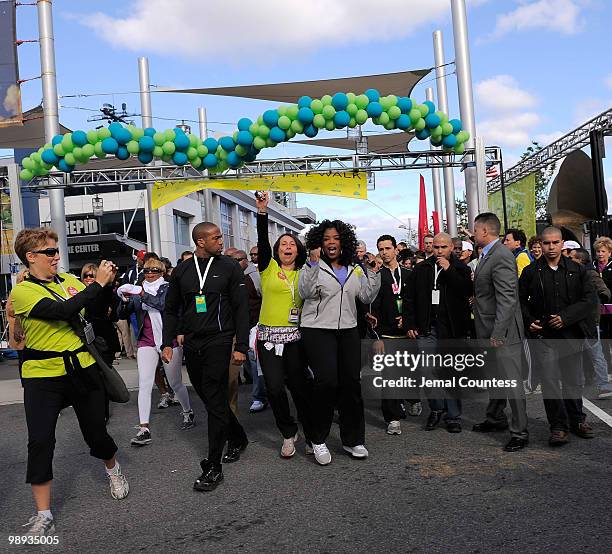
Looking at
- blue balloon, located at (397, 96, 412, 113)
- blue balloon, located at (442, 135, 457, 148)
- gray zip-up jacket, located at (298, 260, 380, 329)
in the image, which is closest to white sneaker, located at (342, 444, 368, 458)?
gray zip-up jacket, located at (298, 260, 380, 329)

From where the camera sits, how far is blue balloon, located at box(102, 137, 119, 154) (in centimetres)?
1251

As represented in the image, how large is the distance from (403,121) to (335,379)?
7.51m

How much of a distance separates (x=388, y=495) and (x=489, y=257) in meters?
2.27

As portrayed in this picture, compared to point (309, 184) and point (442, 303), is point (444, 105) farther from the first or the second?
point (442, 303)

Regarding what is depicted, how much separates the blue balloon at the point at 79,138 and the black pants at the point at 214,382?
338 inches

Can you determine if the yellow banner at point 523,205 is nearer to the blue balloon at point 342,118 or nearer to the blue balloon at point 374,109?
the blue balloon at point 374,109

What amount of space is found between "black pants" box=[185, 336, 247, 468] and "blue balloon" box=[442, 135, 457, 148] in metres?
8.79

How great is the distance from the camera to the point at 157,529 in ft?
13.3

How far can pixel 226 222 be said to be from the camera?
51250mm

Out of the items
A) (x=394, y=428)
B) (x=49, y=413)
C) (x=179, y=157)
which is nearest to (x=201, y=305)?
(x=49, y=413)

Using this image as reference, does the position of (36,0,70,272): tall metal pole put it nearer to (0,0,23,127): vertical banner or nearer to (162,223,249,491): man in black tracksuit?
(0,0,23,127): vertical banner

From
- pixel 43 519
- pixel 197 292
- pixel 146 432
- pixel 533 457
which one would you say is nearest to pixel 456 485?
pixel 533 457

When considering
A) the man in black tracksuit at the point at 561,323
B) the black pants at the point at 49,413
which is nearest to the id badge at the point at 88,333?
the black pants at the point at 49,413

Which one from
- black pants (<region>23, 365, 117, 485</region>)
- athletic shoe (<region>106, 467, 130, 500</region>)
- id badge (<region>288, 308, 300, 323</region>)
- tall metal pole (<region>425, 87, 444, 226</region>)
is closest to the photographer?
black pants (<region>23, 365, 117, 485</region>)
